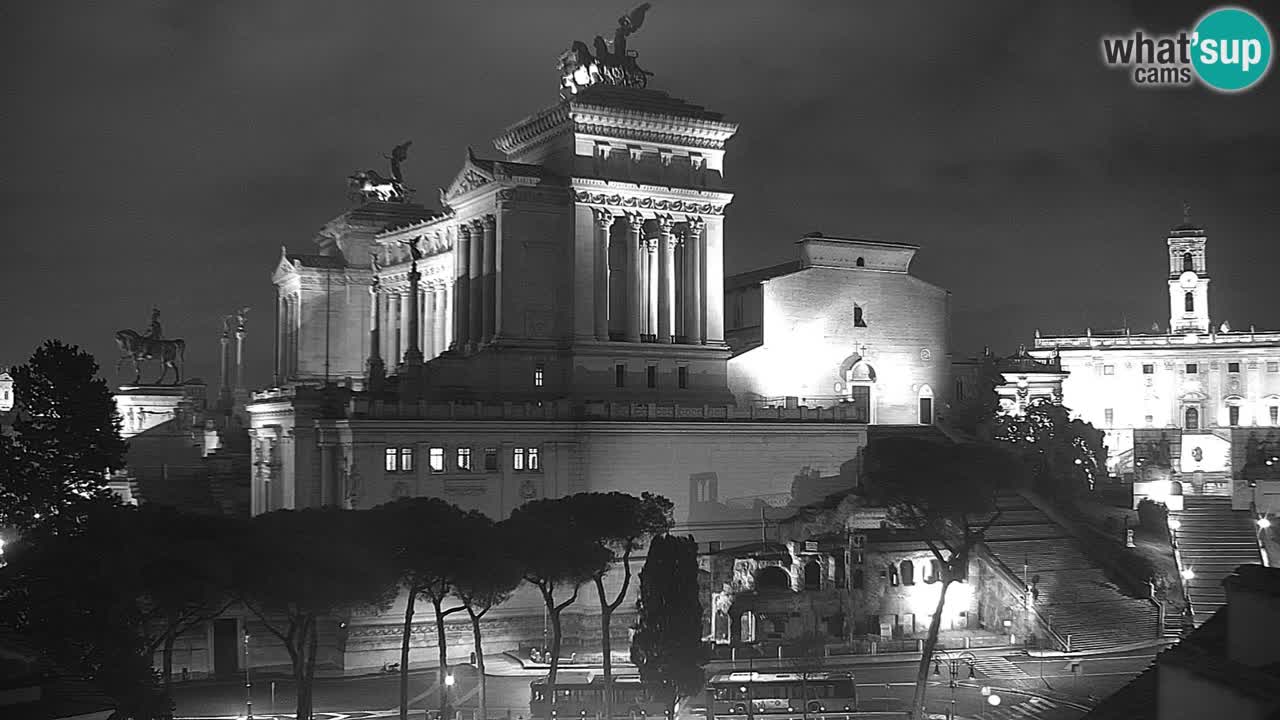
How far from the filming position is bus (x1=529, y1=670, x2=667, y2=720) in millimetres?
55031

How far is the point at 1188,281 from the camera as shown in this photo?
14400 cm

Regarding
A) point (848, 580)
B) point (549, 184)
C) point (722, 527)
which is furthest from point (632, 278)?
point (848, 580)

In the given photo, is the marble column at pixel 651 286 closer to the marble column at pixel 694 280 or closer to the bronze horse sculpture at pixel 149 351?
the marble column at pixel 694 280

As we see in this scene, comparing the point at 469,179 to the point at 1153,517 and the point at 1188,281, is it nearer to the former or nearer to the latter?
the point at 1153,517

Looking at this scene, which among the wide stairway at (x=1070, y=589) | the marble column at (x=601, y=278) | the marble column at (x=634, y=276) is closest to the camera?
the wide stairway at (x=1070, y=589)

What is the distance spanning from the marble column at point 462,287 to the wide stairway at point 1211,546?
156ft

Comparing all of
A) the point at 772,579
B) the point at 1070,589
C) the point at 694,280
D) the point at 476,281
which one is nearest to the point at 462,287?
the point at 476,281

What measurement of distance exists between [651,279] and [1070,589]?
32.0 meters

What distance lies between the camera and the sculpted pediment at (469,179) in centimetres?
8425

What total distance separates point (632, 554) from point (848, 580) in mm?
11940

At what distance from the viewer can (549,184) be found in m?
84.7

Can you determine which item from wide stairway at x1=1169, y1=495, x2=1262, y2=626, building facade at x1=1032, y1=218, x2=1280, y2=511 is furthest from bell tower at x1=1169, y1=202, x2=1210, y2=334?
wide stairway at x1=1169, y1=495, x2=1262, y2=626

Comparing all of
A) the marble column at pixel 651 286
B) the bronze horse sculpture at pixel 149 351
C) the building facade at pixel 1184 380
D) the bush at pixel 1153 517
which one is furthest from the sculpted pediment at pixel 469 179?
the building facade at pixel 1184 380

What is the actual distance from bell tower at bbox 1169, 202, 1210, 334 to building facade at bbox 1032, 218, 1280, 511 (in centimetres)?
11
